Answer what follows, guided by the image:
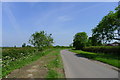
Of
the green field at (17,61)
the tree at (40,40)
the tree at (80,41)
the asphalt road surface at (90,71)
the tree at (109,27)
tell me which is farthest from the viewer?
the tree at (80,41)

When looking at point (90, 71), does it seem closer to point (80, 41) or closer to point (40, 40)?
point (40, 40)

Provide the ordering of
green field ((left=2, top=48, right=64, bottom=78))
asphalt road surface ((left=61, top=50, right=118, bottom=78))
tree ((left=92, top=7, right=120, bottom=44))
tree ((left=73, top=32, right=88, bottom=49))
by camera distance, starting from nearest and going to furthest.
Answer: asphalt road surface ((left=61, top=50, right=118, bottom=78)), green field ((left=2, top=48, right=64, bottom=78)), tree ((left=92, top=7, right=120, bottom=44)), tree ((left=73, top=32, right=88, bottom=49))

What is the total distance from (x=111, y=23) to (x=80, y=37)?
47.8m

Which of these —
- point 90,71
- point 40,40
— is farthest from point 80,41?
point 90,71

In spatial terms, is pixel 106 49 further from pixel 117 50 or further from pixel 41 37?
pixel 41 37

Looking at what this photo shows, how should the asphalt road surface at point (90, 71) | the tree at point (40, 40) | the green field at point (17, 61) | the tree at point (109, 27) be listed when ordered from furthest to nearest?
the tree at point (40, 40) < the tree at point (109, 27) < the green field at point (17, 61) < the asphalt road surface at point (90, 71)

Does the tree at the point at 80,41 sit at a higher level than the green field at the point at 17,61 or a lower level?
higher

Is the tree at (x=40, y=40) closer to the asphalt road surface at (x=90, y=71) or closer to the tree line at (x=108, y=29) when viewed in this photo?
the tree line at (x=108, y=29)

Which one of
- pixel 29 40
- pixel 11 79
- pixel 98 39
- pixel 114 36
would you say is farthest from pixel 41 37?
pixel 11 79

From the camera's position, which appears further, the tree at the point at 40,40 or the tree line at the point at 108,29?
the tree at the point at 40,40

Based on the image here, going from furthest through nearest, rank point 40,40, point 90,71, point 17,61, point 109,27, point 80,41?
point 80,41 → point 40,40 → point 109,27 → point 17,61 → point 90,71

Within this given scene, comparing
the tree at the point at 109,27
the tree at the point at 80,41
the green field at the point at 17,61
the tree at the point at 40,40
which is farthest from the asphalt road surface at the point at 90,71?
the tree at the point at 80,41

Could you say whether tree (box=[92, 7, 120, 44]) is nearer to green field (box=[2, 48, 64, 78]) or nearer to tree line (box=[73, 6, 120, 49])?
tree line (box=[73, 6, 120, 49])

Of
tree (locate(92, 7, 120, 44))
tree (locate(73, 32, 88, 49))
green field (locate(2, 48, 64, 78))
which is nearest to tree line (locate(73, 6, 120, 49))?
tree (locate(92, 7, 120, 44))
